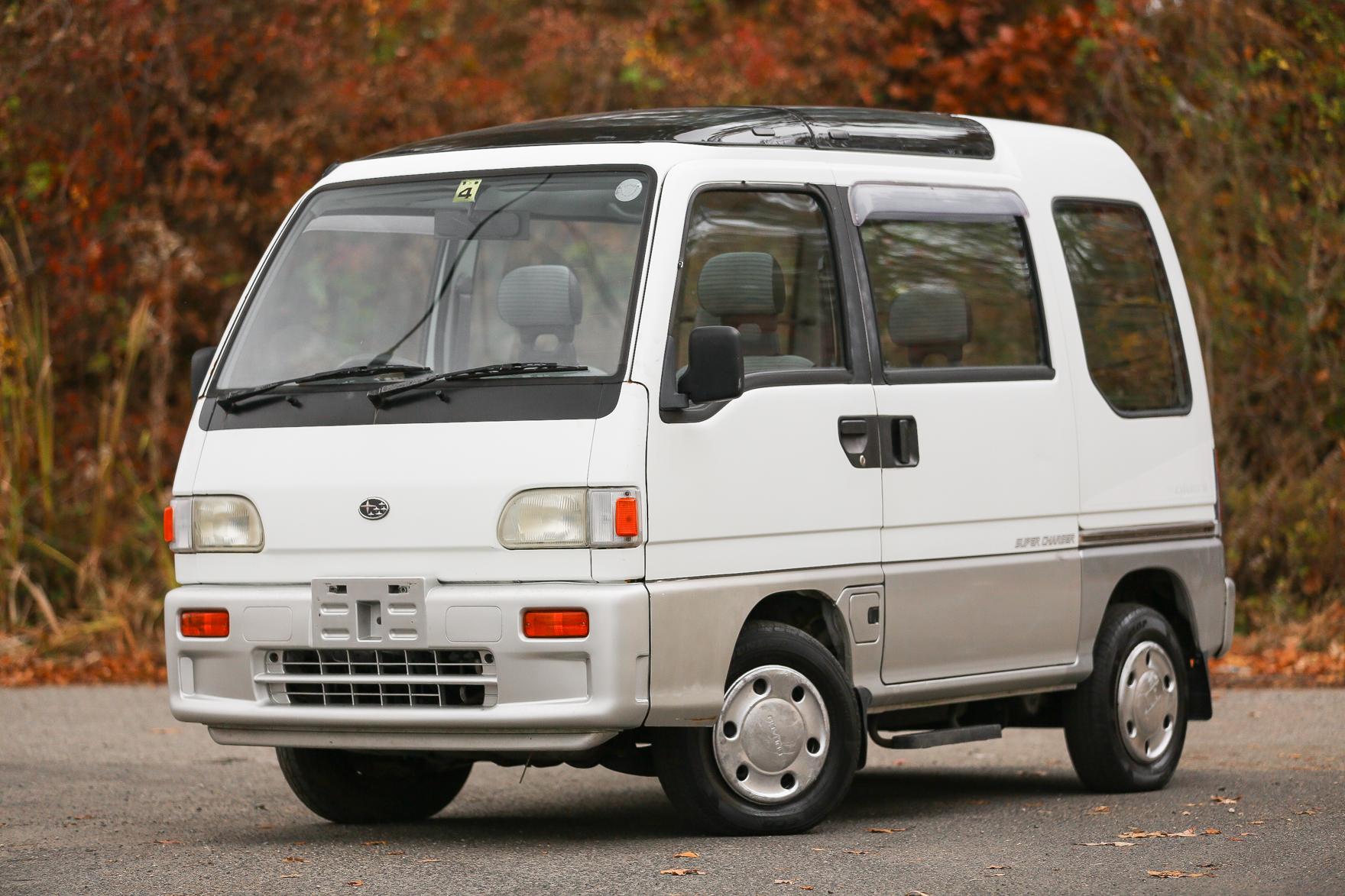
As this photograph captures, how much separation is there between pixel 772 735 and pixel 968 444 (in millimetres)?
1421

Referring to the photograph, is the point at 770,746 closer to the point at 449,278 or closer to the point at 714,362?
the point at 714,362

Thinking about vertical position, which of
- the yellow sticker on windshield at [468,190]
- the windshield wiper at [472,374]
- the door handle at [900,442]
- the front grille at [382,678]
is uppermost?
the yellow sticker on windshield at [468,190]

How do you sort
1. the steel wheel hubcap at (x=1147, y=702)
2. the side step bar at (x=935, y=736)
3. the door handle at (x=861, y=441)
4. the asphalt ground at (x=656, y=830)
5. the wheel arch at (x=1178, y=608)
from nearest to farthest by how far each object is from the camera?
the asphalt ground at (x=656, y=830) < the door handle at (x=861, y=441) < the side step bar at (x=935, y=736) < the steel wheel hubcap at (x=1147, y=702) < the wheel arch at (x=1178, y=608)

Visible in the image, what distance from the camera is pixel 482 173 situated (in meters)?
7.51

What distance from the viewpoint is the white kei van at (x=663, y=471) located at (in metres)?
6.79

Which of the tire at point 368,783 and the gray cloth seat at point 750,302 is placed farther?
the tire at point 368,783

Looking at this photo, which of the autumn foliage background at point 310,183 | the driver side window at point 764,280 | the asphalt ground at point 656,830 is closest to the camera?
the asphalt ground at point 656,830

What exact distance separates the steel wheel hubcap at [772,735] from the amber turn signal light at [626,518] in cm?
75

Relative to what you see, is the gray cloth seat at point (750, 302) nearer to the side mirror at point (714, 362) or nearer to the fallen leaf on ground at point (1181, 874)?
the side mirror at point (714, 362)

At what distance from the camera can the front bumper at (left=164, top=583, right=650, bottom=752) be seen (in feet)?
21.8

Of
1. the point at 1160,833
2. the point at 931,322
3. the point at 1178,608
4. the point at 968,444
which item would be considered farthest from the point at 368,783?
the point at 1178,608

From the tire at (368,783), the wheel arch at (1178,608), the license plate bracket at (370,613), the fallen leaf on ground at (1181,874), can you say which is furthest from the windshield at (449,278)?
the wheel arch at (1178,608)

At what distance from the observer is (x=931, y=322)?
805 centimetres

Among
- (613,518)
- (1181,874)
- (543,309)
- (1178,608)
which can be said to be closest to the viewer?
(1181,874)
